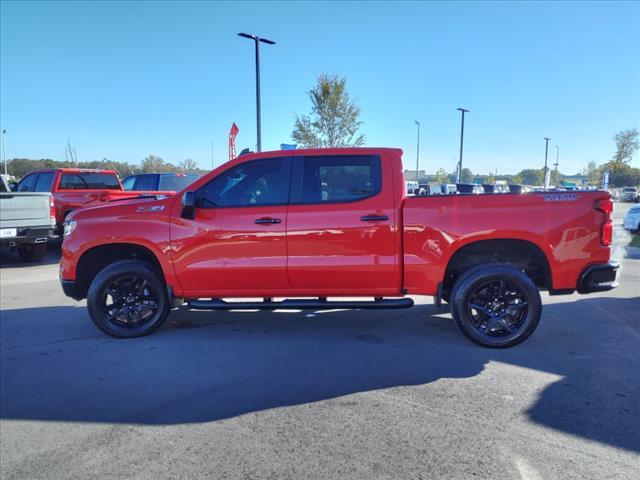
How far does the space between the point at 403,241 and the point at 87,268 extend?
3.58 meters

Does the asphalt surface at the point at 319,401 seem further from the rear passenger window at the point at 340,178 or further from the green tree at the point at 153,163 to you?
the green tree at the point at 153,163

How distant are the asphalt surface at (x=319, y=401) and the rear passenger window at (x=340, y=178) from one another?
1.53m

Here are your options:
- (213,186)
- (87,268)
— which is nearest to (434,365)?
(213,186)

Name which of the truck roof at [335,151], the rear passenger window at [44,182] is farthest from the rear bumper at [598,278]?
the rear passenger window at [44,182]

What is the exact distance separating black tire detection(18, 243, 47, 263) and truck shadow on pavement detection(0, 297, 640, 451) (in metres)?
5.46

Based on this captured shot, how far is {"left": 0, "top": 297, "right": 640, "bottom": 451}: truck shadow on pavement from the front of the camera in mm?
3551

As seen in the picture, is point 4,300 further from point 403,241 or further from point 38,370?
point 403,241

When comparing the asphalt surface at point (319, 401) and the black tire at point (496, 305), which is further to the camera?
the black tire at point (496, 305)

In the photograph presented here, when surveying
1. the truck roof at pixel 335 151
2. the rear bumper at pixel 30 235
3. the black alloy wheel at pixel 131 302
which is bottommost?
the black alloy wheel at pixel 131 302

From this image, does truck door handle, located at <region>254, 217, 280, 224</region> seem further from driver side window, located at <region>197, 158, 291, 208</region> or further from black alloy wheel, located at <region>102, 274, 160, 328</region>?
black alloy wheel, located at <region>102, 274, 160, 328</region>

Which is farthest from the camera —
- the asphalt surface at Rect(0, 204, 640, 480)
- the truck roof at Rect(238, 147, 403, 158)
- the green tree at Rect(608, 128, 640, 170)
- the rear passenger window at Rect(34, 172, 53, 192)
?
the green tree at Rect(608, 128, 640, 170)

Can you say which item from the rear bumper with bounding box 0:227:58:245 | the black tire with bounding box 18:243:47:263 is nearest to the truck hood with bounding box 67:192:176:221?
the rear bumper with bounding box 0:227:58:245

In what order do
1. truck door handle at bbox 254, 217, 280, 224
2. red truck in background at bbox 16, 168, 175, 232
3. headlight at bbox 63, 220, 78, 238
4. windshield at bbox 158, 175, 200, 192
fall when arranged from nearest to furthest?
truck door handle at bbox 254, 217, 280, 224, headlight at bbox 63, 220, 78, 238, red truck in background at bbox 16, 168, 175, 232, windshield at bbox 158, 175, 200, 192

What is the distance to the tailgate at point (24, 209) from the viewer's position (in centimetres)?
955
